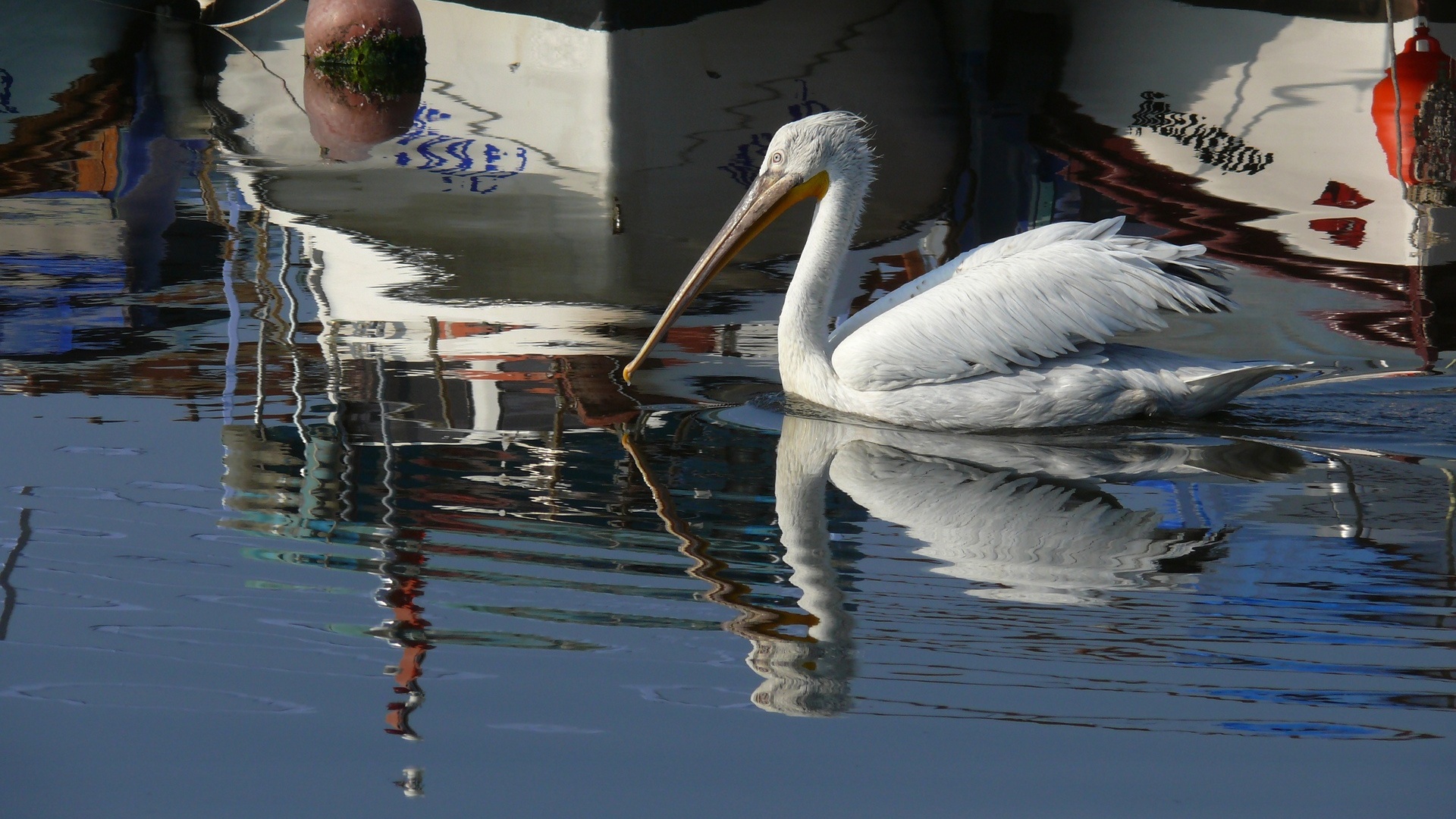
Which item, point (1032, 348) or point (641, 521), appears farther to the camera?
point (1032, 348)

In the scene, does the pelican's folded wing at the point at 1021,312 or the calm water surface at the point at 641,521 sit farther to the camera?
the pelican's folded wing at the point at 1021,312

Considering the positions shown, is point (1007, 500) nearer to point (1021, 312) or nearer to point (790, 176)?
point (1021, 312)

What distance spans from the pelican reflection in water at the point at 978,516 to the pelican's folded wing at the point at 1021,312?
0.19m

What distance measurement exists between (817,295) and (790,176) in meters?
0.37

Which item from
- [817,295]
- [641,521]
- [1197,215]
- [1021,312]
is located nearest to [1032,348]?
[1021,312]

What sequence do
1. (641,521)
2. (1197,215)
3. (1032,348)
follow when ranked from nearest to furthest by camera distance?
1. (641,521)
2. (1032,348)
3. (1197,215)

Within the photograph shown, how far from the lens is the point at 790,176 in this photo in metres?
4.46

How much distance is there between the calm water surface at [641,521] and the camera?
2189mm

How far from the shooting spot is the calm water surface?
2189 mm

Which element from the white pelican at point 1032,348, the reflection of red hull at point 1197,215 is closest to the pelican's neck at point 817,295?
the white pelican at point 1032,348

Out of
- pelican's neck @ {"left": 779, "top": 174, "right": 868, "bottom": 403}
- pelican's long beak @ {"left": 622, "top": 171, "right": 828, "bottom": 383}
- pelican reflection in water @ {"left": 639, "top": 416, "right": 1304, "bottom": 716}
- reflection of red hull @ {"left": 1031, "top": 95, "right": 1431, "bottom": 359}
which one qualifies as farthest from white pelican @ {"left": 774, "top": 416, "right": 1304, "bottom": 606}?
reflection of red hull @ {"left": 1031, "top": 95, "right": 1431, "bottom": 359}

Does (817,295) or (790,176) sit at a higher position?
(790,176)

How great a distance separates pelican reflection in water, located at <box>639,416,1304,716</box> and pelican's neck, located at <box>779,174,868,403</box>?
124 millimetres

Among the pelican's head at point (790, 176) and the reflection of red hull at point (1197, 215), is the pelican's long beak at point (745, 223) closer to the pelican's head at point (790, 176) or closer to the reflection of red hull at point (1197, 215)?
the pelican's head at point (790, 176)
